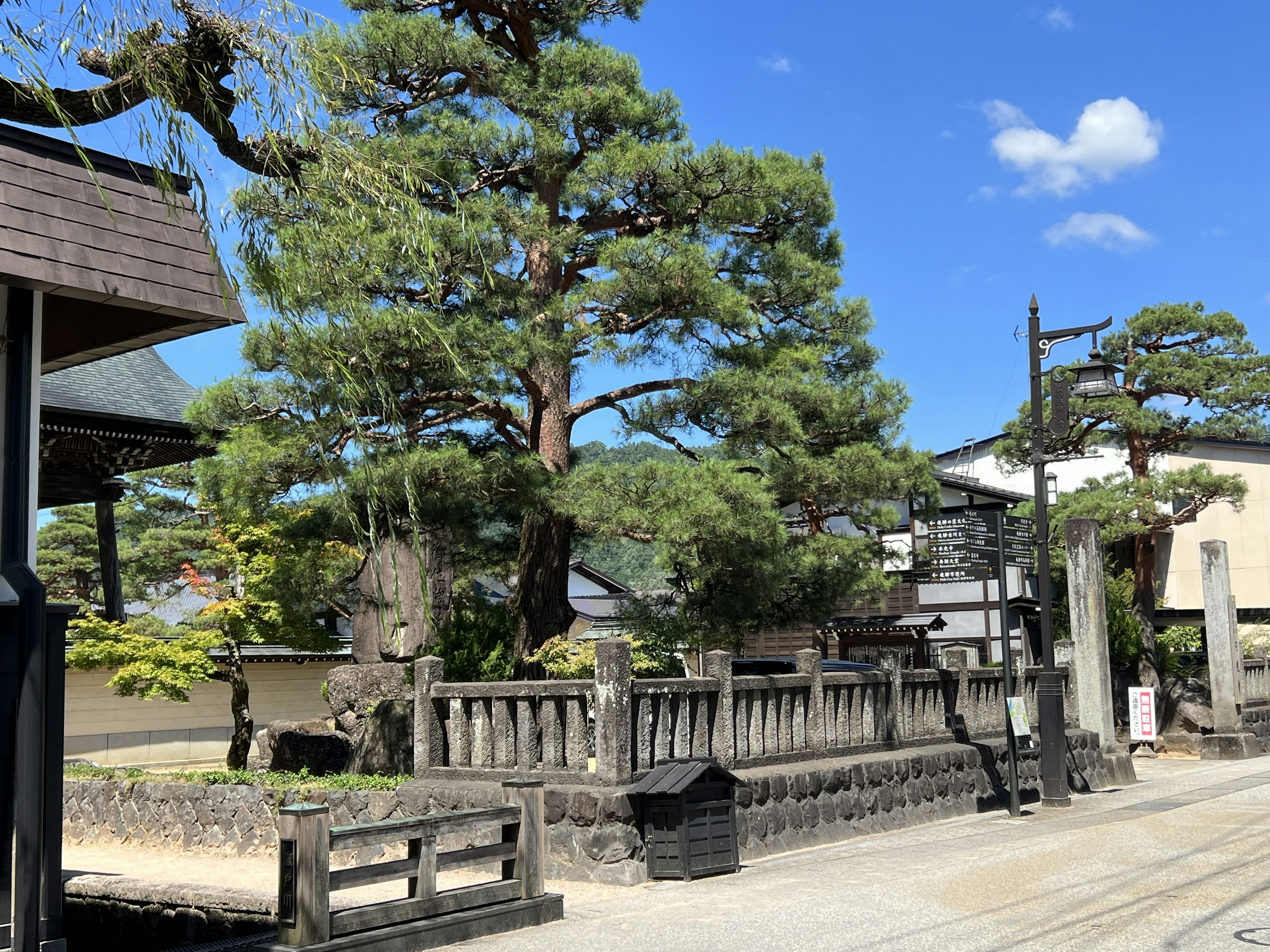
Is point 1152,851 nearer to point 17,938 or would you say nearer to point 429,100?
point 17,938

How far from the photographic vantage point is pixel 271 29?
219 inches

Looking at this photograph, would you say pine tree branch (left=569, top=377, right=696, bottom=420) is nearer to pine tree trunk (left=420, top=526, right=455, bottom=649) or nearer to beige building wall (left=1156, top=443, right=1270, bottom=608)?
pine tree trunk (left=420, top=526, right=455, bottom=649)

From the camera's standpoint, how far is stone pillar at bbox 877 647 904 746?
15109mm

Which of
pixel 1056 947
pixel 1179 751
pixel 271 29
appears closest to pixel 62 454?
pixel 271 29

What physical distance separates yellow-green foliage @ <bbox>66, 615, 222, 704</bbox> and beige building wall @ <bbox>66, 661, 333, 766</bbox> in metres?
4.59

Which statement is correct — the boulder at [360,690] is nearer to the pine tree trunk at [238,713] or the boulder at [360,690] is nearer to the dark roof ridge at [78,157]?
the pine tree trunk at [238,713]

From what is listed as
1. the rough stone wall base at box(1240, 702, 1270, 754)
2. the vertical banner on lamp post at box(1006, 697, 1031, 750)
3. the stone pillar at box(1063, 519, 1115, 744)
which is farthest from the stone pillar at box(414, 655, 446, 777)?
the rough stone wall base at box(1240, 702, 1270, 754)

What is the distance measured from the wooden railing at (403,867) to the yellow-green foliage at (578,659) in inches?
165

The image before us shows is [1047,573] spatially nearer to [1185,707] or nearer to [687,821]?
[687,821]

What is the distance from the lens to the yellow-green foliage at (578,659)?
14156 millimetres

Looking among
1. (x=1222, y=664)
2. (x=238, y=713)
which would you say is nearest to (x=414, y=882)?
(x=238, y=713)

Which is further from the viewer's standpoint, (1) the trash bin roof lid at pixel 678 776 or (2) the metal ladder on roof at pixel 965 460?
(2) the metal ladder on roof at pixel 965 460

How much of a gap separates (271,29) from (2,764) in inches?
174

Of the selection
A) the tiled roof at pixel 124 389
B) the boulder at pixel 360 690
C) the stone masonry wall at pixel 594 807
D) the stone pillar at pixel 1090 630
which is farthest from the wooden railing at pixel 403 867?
the stone pillar at pixel 1090 630
